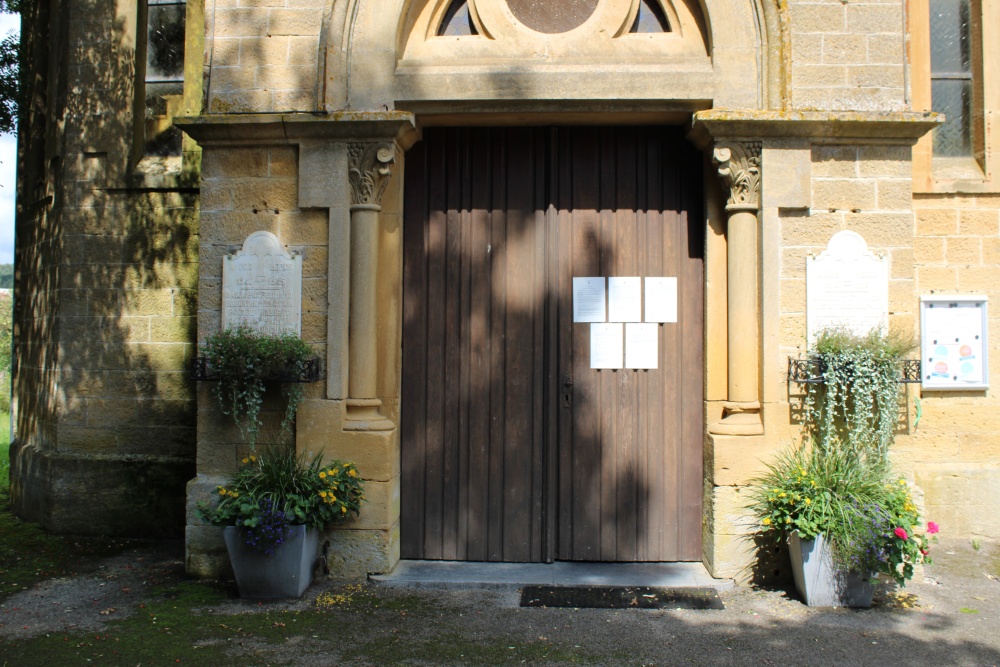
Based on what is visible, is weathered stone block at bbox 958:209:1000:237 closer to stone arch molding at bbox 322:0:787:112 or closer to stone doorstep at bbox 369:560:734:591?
stone arch molding at bbox 322:0:787:112

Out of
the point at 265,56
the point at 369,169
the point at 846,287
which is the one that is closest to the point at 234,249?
the point at 369,169

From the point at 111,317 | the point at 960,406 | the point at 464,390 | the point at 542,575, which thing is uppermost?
the point at 111,317

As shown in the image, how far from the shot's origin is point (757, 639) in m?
4.30

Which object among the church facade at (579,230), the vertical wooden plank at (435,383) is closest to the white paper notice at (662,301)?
the church facade at (579,230)

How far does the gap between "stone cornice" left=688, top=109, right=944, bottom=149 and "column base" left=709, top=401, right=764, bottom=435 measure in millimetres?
1652

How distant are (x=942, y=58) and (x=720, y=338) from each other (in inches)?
115

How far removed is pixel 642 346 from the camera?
5.54m

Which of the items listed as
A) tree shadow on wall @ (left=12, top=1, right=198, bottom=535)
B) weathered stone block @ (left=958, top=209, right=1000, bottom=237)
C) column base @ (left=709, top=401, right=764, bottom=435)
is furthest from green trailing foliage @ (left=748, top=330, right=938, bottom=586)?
tree shadow on wall @ (left=12, top=1, right=198, bottom=535)

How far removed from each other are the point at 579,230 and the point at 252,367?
2294 millimetres

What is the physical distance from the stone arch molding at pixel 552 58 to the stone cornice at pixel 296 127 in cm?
14

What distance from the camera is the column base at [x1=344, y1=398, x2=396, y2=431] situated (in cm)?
526

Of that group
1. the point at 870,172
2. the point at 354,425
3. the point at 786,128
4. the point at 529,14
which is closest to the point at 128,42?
the point at 529,14

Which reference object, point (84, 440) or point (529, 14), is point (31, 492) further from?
point (529, 14)

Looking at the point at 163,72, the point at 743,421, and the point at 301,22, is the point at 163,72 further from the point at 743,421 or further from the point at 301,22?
the point at 743,421
